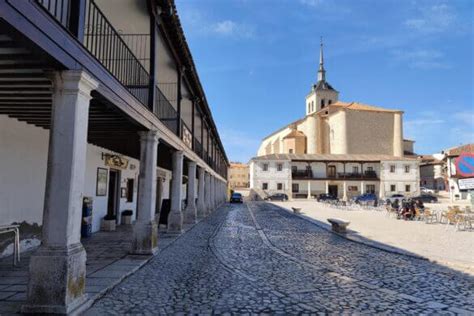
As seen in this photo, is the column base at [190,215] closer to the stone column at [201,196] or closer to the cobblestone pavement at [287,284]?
the stone column at [201,196]

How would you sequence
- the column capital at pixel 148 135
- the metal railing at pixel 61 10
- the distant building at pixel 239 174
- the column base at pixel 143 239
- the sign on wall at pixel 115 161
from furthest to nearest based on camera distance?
the distant building at pixel 239 174
the sign on wall at pixel 115 161
the column capital at pixel 148 135
the column base at pixel 143 239
the metal railing at pixel 61 10

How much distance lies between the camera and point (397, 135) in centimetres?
7119

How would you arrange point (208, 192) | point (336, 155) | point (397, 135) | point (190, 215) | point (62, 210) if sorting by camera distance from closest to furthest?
point (62, 210)
point (190, 215)
point (208, 192)
point (336, 155)
point (397, 135)

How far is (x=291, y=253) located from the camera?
8.78 meters

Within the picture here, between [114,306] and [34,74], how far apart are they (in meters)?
3.18

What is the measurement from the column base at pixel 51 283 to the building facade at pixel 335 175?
175 feet

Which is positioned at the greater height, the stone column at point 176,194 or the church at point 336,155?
the church at point 336,155

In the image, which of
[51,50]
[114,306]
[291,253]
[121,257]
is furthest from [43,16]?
[291,253]

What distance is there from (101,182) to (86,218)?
220cm

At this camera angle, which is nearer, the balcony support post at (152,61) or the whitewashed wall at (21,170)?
the whitewashed wall at (21,170)

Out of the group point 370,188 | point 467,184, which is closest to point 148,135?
point 467,184

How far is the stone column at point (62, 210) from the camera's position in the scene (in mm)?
4137

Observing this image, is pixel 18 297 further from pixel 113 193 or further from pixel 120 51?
pixel 113 193

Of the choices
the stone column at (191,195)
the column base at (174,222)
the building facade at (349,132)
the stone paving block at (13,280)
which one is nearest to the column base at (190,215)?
the stone column at (191,195)
